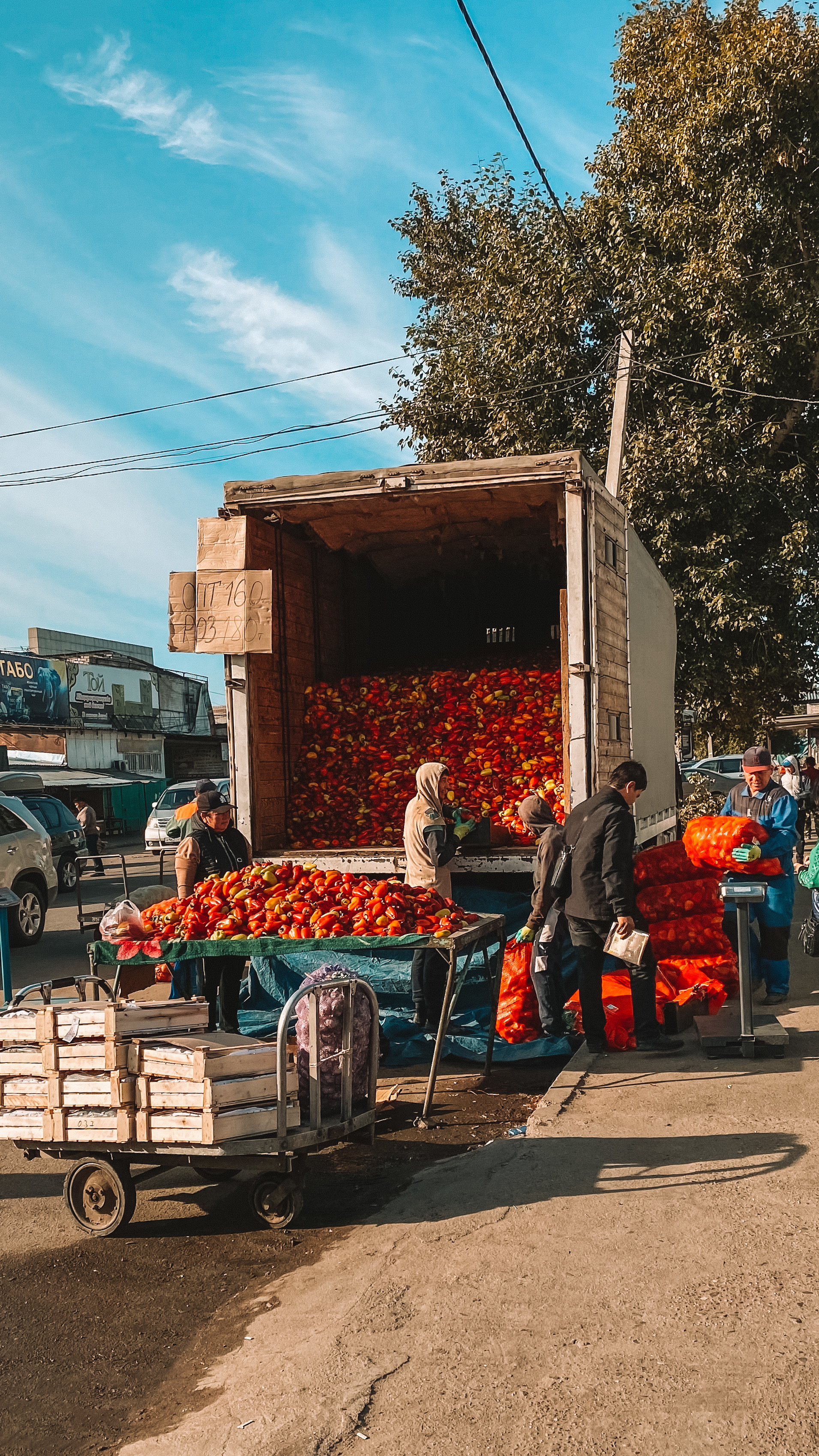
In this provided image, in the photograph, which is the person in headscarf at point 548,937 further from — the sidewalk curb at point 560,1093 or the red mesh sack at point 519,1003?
the sidewalk curb at point 560,1093

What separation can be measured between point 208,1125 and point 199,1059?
26 centimetres

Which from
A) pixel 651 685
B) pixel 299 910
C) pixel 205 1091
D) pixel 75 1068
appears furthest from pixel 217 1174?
pixel 651 685

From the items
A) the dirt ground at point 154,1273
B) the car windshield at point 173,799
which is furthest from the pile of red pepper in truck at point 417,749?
the car windshield at point 173,799

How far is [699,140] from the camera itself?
1662 centimetres

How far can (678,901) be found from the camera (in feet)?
28.1

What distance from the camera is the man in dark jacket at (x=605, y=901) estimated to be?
272 inches

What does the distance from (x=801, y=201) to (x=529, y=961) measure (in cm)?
1389

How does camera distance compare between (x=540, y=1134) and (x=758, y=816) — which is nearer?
(x=540, y=1134)

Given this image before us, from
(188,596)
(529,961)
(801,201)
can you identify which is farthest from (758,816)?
(801,201)

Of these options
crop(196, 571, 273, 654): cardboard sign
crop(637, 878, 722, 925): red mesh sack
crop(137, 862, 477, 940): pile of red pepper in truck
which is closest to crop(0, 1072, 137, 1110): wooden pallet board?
crop(137, 862, 477, 940): pile of red pepper in truck

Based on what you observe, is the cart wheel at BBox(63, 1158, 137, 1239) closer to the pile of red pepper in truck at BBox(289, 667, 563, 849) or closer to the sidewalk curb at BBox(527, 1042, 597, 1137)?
the sidewalk curb at BBox(527, 1042, 597, 1137)

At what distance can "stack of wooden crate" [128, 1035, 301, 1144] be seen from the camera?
4551mm

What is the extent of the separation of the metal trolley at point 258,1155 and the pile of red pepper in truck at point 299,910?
1192 mm

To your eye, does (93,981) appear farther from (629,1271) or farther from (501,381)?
(501,381)
